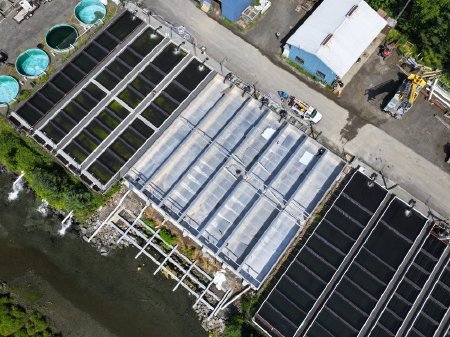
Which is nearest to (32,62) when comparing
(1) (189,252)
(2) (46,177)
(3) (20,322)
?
(2) (46,177)

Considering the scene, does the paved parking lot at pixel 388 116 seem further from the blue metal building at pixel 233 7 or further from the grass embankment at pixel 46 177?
the grass embankment at pixel 46 177

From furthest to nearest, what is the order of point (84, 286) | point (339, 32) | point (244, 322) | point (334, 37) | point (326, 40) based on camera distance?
point (339, 32)
point (334, 37)
point (326, 40)
point (84, 286)
point (244, 322)

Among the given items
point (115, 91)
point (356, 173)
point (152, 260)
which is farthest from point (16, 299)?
point (356, 173)

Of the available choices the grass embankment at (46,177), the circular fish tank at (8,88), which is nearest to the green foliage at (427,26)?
the grass embankment at (46,177)

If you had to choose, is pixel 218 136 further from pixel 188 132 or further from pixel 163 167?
pixel 163 167

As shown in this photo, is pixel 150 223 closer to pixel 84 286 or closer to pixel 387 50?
pixel 84 286

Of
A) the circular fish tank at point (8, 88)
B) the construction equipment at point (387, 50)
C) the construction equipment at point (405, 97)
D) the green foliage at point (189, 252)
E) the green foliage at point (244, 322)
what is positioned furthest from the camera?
the construction equipment at point (387, 50)

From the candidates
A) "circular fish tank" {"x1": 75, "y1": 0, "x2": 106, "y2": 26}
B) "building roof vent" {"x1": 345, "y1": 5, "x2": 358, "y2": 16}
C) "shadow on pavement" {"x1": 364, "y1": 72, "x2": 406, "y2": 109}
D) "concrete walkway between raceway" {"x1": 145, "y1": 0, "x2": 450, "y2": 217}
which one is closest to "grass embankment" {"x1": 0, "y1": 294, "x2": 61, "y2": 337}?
"circular fish tank" {"x1": 75, "y1": 0, "x2": 106, "y2": 26}
